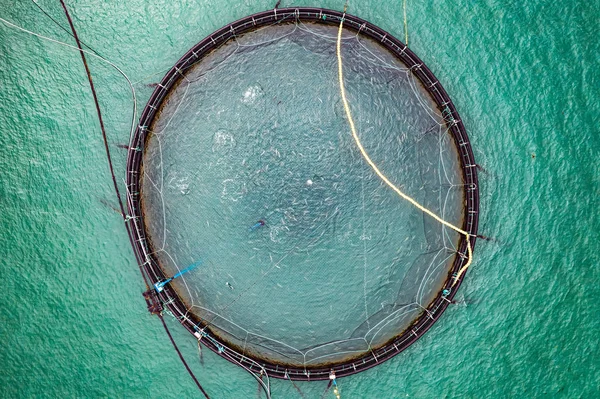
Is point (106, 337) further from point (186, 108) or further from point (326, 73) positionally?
point (326, 73)

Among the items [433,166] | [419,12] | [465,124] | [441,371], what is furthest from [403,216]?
[419,12]

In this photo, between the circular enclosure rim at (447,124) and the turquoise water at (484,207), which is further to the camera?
the turquoise water at (484,207)

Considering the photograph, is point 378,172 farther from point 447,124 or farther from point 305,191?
point 447,124

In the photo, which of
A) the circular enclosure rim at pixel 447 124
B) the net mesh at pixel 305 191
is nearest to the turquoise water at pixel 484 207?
the circular enclosure rim at pixel 447 124

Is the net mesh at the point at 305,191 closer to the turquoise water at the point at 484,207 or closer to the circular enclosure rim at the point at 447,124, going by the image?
the circular enclosure rim at the point at 447,124

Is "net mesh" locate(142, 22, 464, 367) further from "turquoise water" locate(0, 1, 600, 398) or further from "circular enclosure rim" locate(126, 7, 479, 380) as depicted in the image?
"turquoise water" locate(0, 1, 600, 398)

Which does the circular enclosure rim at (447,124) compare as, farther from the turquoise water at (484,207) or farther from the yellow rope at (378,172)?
the turquoise water at (484,207)
